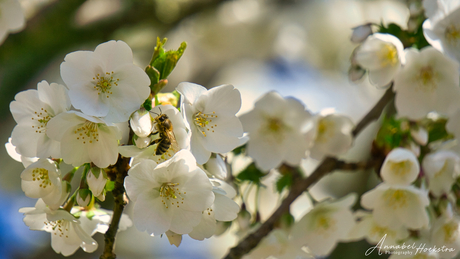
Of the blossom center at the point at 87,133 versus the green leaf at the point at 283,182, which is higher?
the blossom center at the point at 87,133

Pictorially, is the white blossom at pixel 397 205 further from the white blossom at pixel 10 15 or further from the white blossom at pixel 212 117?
the white blossom at pixel 10 15

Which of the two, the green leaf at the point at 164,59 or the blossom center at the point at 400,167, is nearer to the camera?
the green leaf at the point at 164,59

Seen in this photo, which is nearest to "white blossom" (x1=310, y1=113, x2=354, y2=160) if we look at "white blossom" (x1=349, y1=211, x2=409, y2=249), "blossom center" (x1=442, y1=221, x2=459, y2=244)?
"white blossom" (x1=349, y1=211, x2=409, y2=249)

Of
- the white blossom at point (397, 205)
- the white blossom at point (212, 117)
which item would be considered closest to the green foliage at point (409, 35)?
the white blossom at point (397, 205)

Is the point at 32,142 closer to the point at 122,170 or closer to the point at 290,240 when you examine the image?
the point at 122,170

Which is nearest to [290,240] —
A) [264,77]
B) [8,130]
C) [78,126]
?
[78,126]

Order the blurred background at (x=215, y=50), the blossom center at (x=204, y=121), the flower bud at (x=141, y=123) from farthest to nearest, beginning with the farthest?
1. the blurred background at (x=215, y=50)
2. the blossom center at (x=204, y=121)
3. the flower bud at (x=141, y=123)

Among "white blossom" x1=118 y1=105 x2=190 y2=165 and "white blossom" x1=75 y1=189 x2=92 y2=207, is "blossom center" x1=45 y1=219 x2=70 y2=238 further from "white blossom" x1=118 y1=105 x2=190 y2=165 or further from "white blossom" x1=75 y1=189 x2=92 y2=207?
"white blossom" x1=118 y1=105 x2=190 y2=165
